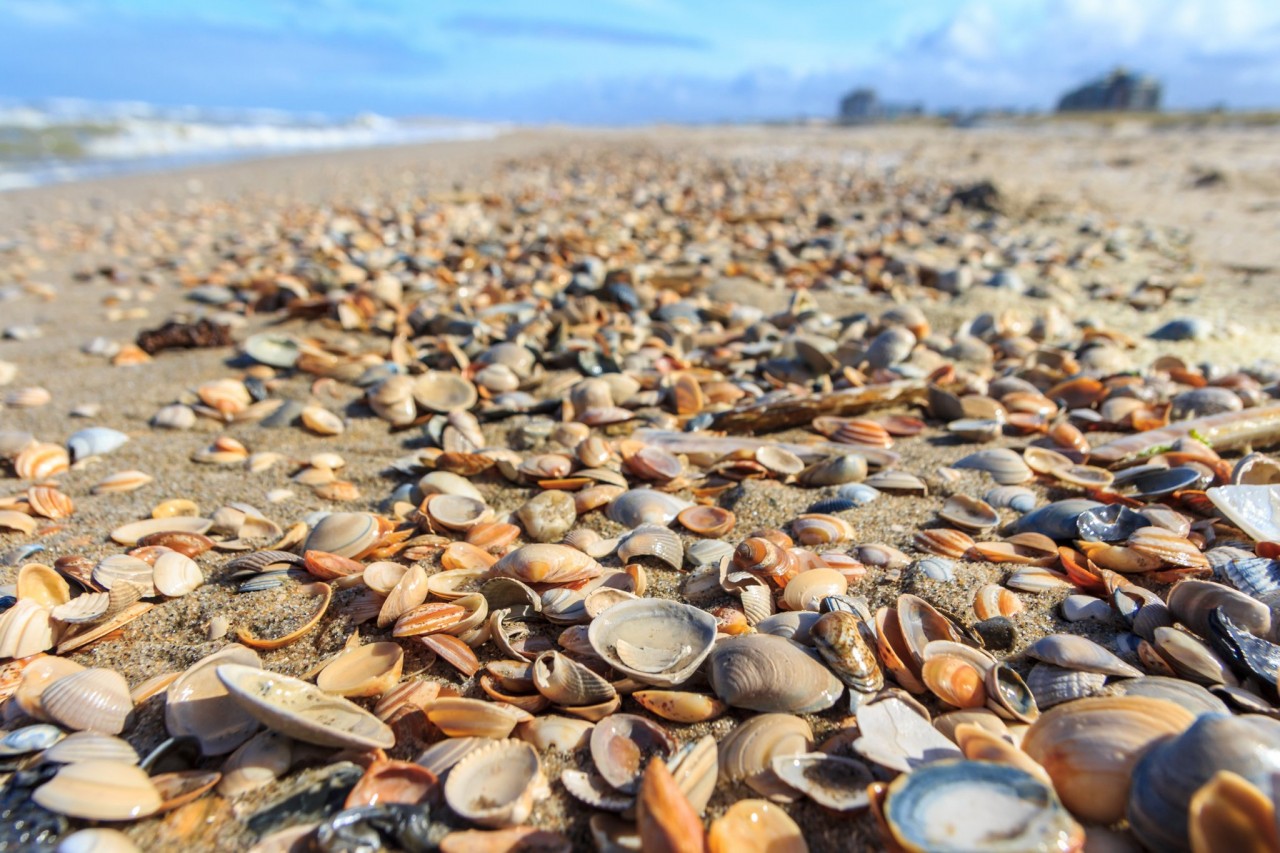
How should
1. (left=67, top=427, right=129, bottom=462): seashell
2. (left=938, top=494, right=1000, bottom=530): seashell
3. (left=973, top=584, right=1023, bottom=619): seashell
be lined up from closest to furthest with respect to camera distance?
(left=973, top=584, right=1023, bottom=619): seashell
(left=938, top=494, right=1000, bottom=530): seashell
(left=67, top=427, right=129, bottom=462): seashell

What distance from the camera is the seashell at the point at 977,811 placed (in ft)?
3.54

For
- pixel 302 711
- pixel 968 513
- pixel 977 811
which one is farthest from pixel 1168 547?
pixel 302 711

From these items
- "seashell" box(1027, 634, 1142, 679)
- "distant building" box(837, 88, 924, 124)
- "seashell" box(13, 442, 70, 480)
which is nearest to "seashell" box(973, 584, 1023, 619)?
"seashell" box(1027, 634, 1142, 679)

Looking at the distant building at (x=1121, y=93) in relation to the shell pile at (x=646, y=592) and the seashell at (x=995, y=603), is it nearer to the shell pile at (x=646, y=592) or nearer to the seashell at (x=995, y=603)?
the shell pile at (x=646, y=592)

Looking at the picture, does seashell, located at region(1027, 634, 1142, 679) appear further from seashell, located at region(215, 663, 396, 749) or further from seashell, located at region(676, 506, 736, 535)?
seashell, located at region(215, 663, 396, 749)

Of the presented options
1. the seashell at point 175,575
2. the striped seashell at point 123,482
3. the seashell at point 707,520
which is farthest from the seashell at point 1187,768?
the striped seashell at point 123,482

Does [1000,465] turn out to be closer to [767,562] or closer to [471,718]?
[767,562]

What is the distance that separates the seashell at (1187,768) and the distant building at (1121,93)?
63.3 metres

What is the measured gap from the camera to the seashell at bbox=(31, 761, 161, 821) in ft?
4.23

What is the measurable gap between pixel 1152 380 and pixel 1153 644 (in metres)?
2.21

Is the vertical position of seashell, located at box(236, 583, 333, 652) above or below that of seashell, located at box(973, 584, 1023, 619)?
below

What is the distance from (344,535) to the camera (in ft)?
6.97

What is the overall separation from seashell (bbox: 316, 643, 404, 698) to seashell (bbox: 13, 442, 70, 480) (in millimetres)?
2010

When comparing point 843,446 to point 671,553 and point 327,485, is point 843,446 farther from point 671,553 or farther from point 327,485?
point 327,485
